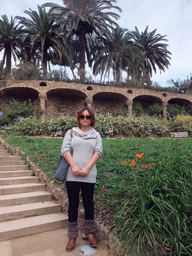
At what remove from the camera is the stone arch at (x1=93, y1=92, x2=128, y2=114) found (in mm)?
16742

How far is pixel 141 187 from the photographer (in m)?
2.30

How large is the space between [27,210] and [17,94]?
14.1 m

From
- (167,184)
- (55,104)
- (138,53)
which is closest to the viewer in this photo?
(167,184)

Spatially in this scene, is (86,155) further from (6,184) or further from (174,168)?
(6,184)

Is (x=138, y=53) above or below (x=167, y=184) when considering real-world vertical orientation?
above

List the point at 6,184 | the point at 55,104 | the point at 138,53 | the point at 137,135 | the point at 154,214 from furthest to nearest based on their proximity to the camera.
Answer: the point at 138,53, the point at 55,104, the point at 137,135, the point at 6,184, the point at 154,214

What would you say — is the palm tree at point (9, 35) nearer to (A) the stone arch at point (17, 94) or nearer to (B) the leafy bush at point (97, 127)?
(A) the stone arch at point (17, 94)

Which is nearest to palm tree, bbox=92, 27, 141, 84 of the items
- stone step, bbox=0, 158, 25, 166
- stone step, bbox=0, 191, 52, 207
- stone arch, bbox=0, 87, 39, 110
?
stone arch, bbox=0, 87, 39, 110

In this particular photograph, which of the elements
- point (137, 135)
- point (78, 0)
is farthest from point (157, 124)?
point (78, 0)

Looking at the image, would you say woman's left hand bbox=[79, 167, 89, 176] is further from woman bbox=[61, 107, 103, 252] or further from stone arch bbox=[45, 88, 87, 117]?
stone arch bbox=[45, 88, 87, 117]

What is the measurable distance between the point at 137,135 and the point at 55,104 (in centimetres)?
764

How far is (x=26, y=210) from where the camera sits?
2.65 m

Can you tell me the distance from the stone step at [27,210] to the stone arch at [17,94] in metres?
12.5

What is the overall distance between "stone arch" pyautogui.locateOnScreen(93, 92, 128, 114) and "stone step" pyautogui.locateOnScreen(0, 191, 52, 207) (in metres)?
13.9
